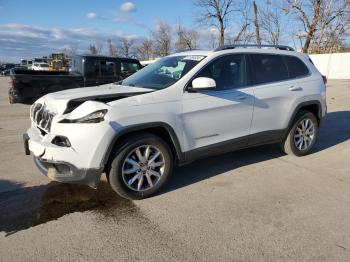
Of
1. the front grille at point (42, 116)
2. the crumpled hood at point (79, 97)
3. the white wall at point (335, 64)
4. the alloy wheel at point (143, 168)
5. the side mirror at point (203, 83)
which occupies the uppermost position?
the white wall at point (335, 64)

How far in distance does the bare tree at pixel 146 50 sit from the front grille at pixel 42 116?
53.4 m

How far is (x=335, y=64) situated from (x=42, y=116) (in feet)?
113

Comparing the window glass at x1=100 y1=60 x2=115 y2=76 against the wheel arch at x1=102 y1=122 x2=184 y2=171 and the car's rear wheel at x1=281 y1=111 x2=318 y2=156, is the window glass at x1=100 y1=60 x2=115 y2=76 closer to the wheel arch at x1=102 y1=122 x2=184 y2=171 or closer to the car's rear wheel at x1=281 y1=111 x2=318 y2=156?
the car's rear wheel at x1=281 y1=111 x2=318 y2=156

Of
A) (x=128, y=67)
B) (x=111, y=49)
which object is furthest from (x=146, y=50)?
(x=128, y=67)

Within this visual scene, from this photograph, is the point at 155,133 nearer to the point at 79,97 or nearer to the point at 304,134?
the point at 79,97

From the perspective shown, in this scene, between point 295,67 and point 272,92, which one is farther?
point 295,67

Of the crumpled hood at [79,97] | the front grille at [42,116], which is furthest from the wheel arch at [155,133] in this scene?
the front grille at [42,116]

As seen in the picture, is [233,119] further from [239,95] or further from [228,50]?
[228,50]

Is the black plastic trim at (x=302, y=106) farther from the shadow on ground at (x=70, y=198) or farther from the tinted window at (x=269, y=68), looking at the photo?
the shadow on ground at (x=70, y=198)

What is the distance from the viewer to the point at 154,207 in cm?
404

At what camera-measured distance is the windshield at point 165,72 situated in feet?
15.1

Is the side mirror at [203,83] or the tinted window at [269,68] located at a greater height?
the tinted window at [269,68]

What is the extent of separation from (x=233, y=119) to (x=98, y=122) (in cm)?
197

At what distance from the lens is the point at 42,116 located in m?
4.27
